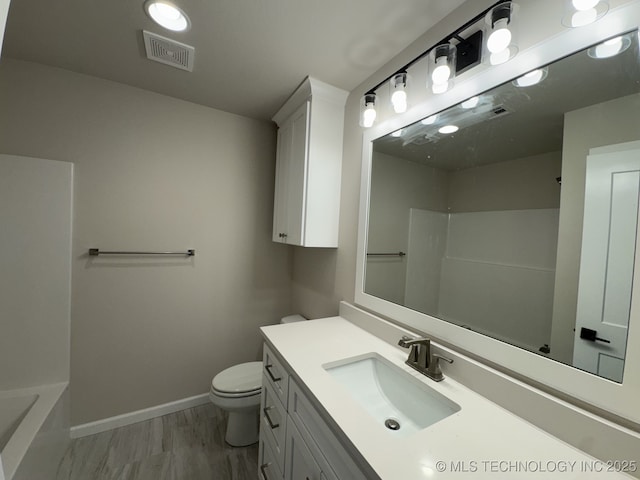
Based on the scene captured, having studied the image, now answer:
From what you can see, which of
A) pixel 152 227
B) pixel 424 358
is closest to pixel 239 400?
pixel 424 358

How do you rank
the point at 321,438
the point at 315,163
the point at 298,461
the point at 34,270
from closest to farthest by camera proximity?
the point at 321,438 < the point at 298,461 < the point at 34,270 < the point at 315,163

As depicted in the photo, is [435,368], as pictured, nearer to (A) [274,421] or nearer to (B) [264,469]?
(A) [274,421]

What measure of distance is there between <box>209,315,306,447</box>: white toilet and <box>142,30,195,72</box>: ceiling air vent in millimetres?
1914

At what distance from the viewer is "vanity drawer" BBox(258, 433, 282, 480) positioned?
1143 mm

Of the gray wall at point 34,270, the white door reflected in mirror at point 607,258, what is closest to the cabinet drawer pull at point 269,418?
the white door reflected in mirror at point 607,258

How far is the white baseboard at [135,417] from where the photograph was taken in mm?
1688

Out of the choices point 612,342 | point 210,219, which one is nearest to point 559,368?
point 612,342

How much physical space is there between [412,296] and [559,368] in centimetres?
59

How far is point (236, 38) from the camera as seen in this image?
1.27 meters

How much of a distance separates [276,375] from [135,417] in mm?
1422

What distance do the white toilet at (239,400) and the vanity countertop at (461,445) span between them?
0.84 m

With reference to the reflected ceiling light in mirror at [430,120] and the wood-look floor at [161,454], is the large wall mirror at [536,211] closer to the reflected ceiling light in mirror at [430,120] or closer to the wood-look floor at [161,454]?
the reflected ceiling light in mirror at [430,120]

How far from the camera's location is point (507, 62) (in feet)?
2.95

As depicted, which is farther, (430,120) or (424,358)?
(430,120)
